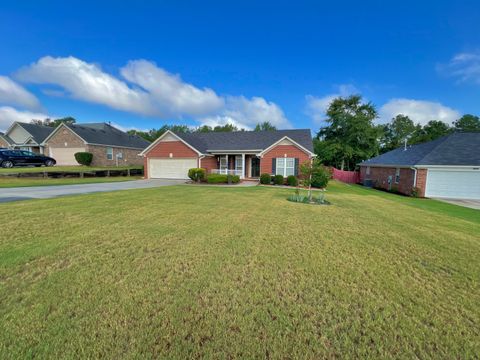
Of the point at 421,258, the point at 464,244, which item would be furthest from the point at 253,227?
the point at 464,244

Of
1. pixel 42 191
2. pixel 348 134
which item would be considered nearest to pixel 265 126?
pixel 348 134

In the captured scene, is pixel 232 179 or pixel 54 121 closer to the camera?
pixel 232 179

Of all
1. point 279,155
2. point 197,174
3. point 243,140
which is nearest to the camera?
point 197,174

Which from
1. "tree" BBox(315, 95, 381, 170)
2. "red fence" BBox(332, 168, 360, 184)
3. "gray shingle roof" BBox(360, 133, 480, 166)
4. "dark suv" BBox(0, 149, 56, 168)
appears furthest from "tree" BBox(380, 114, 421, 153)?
"dark suv" BBox(0, 149, 56, 168)

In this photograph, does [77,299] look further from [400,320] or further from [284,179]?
[284,179]

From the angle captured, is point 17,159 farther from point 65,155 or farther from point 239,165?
point 239,165

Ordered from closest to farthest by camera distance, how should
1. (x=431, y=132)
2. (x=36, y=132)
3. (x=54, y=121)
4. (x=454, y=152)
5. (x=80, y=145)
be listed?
(x=454, y=152)
(x=80, y=145)
(x=36, y=132)
(x=431, y=132)
(x=54, y=121)

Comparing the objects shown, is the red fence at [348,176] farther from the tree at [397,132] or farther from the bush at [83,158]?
the bush at [83,158]
